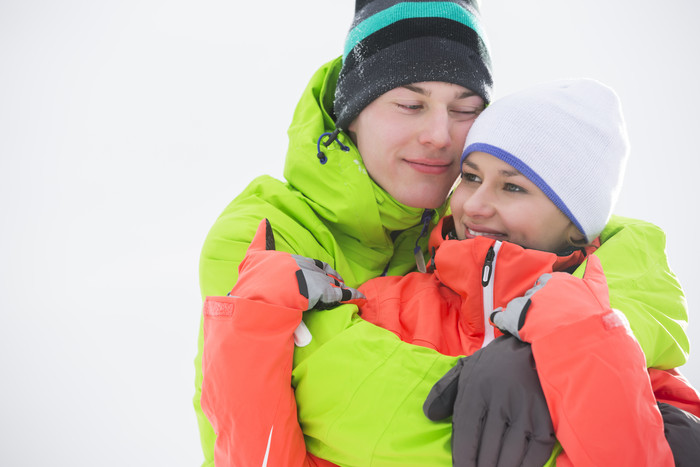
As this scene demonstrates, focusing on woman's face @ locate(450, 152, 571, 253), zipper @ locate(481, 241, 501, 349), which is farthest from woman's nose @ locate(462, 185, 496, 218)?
zipper @ locate(481, 241, 501, 349)

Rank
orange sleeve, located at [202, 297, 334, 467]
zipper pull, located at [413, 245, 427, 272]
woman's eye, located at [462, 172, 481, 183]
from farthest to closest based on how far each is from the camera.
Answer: zipper pull, located at [413, 245, 427, 272] < woman's eye, located at [462, 172, 481, 183] < orange sleeve, located at [202, 297, 334, 467]

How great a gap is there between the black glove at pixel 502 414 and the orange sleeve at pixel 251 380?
0.97 ft

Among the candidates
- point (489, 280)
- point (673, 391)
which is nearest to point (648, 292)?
point (673, 391)

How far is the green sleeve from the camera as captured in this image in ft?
3.23

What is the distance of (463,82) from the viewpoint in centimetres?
138

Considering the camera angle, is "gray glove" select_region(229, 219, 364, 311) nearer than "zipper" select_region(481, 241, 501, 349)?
Yes

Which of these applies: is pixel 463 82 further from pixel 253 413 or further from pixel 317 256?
pixel 253 413

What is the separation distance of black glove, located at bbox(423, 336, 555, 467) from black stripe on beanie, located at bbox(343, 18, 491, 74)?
2.97 feet

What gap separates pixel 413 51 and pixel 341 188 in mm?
403

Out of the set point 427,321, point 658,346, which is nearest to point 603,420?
point 658,346

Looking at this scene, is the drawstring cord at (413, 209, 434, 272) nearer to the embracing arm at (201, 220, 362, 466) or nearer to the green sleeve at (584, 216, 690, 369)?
the green sleeve at (584, 216, 690, 369)

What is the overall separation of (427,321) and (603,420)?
46cm

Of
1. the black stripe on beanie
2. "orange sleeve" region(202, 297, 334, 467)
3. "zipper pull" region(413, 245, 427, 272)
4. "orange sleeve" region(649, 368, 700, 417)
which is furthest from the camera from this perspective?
"zipper pull" region(413, 245, 427, 272)

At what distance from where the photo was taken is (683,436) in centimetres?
82
